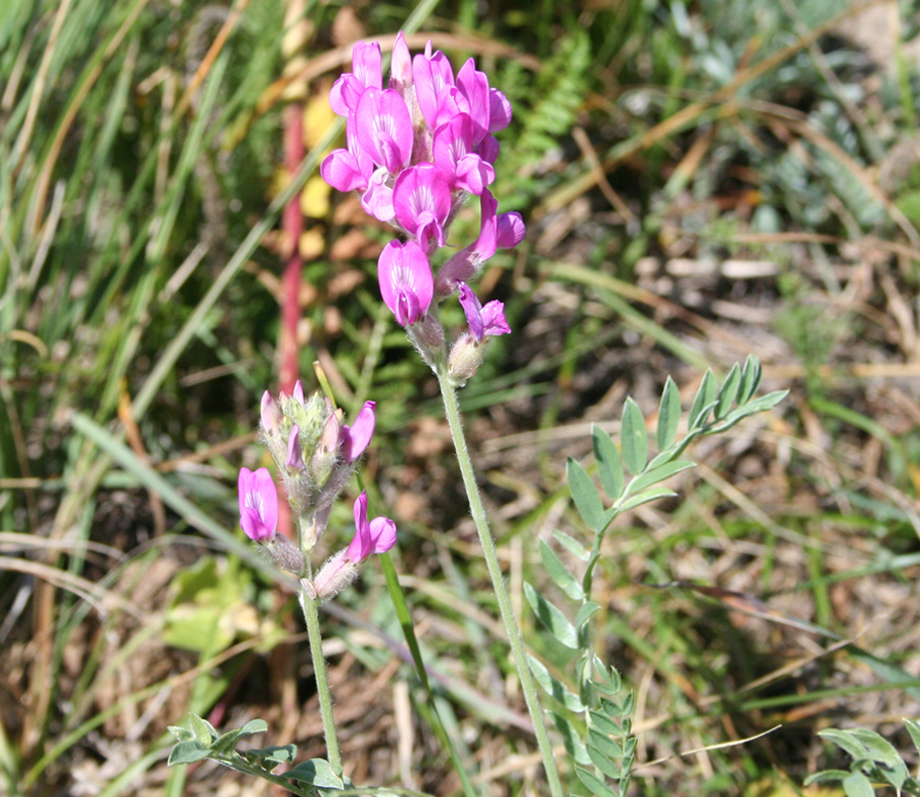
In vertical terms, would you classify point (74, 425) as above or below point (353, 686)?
above

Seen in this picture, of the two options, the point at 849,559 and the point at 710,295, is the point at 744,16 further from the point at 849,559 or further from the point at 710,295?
the point at 849,559

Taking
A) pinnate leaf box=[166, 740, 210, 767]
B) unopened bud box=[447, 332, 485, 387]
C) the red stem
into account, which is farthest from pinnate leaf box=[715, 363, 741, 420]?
the red stem

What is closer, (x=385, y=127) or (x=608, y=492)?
(x=385, y=127)

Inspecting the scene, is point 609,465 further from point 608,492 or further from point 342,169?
point 342,169

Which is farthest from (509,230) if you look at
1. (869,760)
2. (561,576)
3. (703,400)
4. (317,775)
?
(869,760)

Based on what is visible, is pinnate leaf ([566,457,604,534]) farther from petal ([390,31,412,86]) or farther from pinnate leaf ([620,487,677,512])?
petal ([390,31,412,86])

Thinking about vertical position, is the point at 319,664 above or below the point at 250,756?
above

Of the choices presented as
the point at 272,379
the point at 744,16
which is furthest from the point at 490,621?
the point at 744,16
